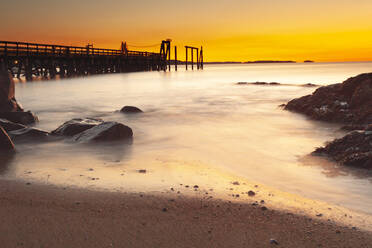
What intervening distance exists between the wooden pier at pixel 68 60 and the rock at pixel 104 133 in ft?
15.9

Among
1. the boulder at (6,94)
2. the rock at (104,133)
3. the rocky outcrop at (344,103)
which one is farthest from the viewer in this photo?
the boulder at (6,94)

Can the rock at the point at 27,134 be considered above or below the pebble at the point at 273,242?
above

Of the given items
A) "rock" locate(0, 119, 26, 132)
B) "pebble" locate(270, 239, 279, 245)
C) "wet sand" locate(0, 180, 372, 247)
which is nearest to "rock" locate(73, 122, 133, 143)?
"rock" locate(0, 119, 26, 132)

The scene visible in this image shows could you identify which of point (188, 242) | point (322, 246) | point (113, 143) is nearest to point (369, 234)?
point (322, 246)

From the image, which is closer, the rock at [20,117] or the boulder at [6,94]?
the rock at [20,117]

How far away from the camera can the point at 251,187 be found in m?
3.92

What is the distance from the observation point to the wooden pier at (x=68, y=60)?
27125 mm

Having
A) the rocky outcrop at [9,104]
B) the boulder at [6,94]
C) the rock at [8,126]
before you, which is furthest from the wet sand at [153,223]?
the boulder at [6,94]

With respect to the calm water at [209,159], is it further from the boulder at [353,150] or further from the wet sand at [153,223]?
the wet sand at [153,223]

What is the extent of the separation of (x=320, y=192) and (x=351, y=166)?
113 centimetres

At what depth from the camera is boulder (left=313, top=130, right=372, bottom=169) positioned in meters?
4.60

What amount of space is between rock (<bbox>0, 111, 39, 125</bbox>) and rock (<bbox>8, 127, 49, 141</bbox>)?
69.9 inches

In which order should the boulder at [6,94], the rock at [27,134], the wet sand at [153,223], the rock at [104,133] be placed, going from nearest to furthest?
the wet sand at [153,223] → the rock at [104,133] → the rock at [27,134] → the boulder at [6,94]

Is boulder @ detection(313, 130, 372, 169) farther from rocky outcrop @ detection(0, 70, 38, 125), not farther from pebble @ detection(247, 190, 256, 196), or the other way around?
rocky outcrop @ detection(0, 70, 38, 125)
